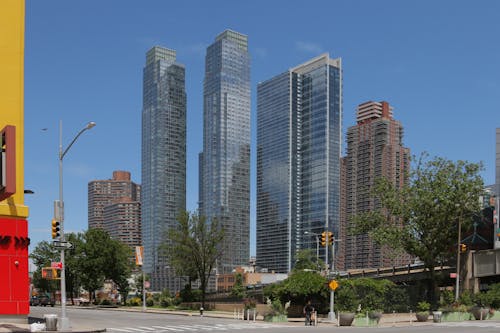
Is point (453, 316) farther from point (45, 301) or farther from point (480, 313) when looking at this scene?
point (45, 301)

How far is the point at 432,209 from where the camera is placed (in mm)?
62281

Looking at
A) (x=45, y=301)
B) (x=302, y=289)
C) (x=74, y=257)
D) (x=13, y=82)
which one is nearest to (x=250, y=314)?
(x=302, y=289)

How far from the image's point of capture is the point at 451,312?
153 feet

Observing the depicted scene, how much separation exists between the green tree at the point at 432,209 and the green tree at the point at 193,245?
19.3m

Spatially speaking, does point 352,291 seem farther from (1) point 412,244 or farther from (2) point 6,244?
(2) point 6,244

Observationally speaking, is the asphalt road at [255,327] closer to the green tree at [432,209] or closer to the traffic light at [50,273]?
the traffic light at [50,273]

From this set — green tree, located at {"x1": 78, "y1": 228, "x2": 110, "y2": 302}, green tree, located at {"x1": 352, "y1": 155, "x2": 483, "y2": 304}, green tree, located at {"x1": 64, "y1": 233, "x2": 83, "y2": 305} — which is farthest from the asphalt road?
green tree, located at {"x1": 64, "y1": 233, "x2": 83, "y2": 305}

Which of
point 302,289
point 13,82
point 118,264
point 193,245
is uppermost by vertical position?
point 13,82

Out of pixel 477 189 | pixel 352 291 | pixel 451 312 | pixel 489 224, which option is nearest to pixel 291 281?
pixel 352 291

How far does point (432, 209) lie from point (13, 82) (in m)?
40.8

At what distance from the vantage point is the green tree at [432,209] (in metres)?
62.2

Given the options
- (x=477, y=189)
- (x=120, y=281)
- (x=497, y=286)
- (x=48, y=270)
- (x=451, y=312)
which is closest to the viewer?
(x=48, y=270)

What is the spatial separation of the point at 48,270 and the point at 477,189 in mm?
43063

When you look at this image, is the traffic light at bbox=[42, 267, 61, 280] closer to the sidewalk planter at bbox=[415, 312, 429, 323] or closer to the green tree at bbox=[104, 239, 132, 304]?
the sidewalk planter at bbox=[415, 312, 429, 323]
